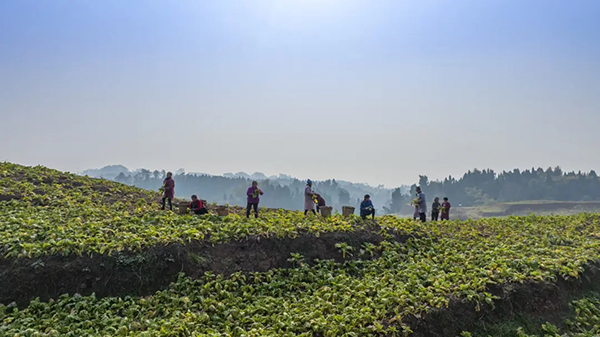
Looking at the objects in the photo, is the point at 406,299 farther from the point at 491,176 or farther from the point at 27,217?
the point at 491,176

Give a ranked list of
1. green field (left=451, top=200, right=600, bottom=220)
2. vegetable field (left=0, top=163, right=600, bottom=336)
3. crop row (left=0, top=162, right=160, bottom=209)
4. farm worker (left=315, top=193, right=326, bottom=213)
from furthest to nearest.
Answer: green field (left=451, top=200, right=600, bottom=220) < farm worker (left=315, top=193, right=326, bottom=213) < crop row (left=0, top=162, right=160, bottom=209) < vegetable field (left=0, top=163, right=600, bottom=336)

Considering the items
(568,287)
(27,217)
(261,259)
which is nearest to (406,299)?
(261,259)

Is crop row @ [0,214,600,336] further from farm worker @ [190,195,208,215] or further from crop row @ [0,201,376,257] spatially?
farm worker @ [190,195,208,215]

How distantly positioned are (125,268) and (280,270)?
4.49 m

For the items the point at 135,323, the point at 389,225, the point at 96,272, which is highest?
the point at 389,225

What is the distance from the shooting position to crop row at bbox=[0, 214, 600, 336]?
1057 cm

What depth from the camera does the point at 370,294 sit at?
40.3 feet

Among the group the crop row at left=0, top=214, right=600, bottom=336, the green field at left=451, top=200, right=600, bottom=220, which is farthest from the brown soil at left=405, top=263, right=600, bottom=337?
the green field at left=451, top=200, right=600, bottom=220

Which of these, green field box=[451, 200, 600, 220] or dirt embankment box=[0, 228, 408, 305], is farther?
green field box=[451, 200, 600, 220]

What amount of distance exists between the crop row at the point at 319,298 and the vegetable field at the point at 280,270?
0.03 m

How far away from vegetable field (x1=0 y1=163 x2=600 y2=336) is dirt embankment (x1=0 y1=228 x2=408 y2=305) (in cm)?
6

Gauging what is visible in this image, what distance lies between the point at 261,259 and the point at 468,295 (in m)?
6.12

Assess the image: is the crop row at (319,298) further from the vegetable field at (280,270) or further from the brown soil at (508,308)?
the brown soil at (508,308)

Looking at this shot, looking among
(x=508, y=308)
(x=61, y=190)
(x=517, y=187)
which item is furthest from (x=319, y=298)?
(x=517, y=187)
